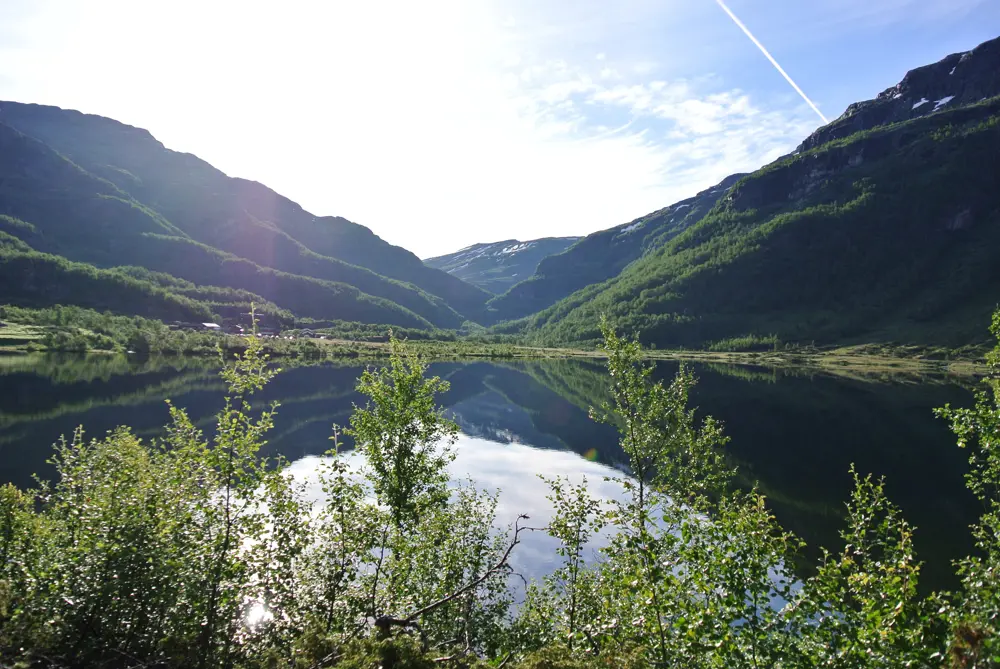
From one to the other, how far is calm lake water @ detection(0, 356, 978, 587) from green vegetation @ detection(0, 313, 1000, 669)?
11.4 meters

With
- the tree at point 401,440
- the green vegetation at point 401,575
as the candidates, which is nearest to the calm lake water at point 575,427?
the green vegetation at point 401,575

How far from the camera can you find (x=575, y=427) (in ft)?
271

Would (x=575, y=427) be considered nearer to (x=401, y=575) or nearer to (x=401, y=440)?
(x=401, y=440)

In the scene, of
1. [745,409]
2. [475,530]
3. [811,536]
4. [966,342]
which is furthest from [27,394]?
[966,342]

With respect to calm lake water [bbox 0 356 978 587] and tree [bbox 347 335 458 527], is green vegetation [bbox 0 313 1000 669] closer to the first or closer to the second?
tree [bbox 347 335 458 527]

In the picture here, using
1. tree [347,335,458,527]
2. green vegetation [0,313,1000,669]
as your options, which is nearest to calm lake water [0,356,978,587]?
green vegetation [0,313,1000,669]

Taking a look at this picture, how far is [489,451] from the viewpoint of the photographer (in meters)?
66.1

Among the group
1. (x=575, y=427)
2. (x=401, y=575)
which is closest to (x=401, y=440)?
(x=401, y=575)

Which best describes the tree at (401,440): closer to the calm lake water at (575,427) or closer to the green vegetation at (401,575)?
the green vegetation at (401,575)

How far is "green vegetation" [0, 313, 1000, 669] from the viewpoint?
8.80 meters

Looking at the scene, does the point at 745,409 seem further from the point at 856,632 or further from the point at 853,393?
the point at 856,632

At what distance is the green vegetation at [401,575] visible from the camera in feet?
28.9

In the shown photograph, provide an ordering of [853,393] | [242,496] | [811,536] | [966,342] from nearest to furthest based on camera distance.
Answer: [242,496] → [811,536] → [853,393] → [966,342]

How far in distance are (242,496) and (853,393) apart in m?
123
